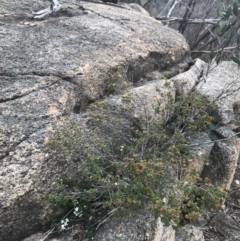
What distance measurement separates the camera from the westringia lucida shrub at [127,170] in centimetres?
234

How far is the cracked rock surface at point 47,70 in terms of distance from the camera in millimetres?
2297

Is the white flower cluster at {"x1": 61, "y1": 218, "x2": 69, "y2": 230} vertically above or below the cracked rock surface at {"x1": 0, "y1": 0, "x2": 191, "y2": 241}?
below

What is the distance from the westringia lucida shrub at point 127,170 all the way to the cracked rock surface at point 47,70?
0.16m

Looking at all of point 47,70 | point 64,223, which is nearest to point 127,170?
point 64,223

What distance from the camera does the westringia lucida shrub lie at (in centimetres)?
234

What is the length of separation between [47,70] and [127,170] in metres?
1.18

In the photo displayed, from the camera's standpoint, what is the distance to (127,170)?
243cm

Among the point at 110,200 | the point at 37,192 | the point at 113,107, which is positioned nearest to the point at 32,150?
the point at 37,192

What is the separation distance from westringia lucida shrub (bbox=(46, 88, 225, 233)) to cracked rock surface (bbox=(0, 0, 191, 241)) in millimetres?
156

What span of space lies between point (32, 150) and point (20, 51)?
4.07 ft

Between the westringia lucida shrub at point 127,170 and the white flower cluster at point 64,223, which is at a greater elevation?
the westringia lucida shrub at point 127,170

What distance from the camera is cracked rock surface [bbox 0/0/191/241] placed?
7.54ft

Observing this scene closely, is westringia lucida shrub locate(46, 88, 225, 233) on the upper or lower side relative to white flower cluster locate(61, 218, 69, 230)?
upper

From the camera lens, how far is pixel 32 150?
2.40 m
